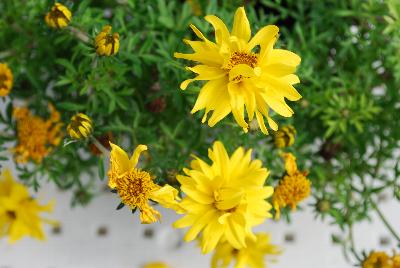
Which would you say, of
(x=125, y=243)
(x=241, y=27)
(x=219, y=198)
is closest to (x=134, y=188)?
(x=219, y=198)

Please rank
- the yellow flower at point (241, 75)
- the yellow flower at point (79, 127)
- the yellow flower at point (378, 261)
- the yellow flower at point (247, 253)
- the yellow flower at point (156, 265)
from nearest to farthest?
the yellow flower at point (241, 75) < the yellow flower at point (79, 127) < the yellow flower at point (378, 261) < the yellow flower at point (247, 253) < the yellow flower at point (156, 265)

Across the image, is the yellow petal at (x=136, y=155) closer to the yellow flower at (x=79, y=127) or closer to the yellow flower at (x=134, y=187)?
the yellow flower at (x=134, y=187)

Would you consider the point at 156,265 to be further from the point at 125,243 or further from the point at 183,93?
the point at 183,93

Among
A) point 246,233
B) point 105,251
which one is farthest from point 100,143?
point 105,251

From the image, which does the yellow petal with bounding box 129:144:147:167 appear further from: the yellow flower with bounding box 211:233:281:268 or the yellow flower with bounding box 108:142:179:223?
the yellow flower with bounding box 211:233:281:268

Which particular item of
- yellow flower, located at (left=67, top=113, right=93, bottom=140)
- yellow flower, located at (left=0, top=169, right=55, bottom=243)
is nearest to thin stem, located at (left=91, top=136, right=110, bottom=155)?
yellow flower, located at (left=67, top=113, right=93, bottom=140)

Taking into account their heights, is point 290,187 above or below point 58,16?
below

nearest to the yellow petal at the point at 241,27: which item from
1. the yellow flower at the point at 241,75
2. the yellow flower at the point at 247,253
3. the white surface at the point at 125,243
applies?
the yellow flower at the point at 241,75
